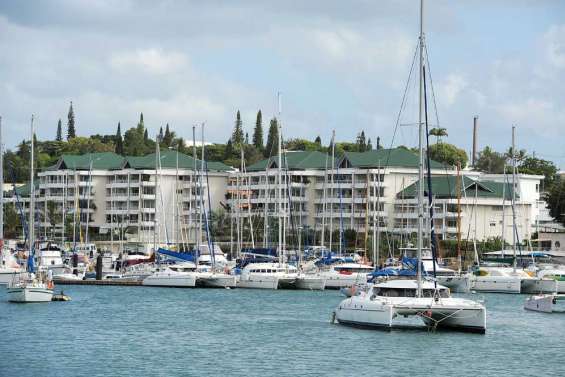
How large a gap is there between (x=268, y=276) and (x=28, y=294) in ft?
89.1

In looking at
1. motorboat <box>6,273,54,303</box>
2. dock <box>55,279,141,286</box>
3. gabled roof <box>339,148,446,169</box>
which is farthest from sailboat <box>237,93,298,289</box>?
gabled roof <box>339,148,446,169</box>

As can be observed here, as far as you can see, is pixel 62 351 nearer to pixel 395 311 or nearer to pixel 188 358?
pixel 188 358

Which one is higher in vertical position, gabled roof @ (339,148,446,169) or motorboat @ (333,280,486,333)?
gabled roof @ (339,148,446,169)

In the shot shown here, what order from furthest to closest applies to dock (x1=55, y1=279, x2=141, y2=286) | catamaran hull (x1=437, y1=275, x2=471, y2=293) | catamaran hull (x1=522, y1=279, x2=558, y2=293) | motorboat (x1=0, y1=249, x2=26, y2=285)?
dock (x1=55, y1=279, x2=141, y2=286)
motorboat (x1=0, y1=249, x2=26, y2=285)
catamaran hull (x1=522, y1=279, x2=558, y2=293)
catamaran hull (x1=437, y1=275, x2=471, y2=293)

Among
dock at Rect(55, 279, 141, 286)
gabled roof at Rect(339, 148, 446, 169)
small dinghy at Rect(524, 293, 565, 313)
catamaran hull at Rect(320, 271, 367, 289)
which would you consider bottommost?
small dinghy at Rect(524, 293, 565, 313)

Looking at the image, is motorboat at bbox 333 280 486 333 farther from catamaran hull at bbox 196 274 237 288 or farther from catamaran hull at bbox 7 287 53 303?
catamaran hull at bbox 196 274 237 288

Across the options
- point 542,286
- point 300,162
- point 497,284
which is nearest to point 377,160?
point 300,162

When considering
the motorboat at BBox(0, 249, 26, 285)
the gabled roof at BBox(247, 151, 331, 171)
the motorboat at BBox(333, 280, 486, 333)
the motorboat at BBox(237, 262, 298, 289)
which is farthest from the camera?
the gabled roof at BBox(247, 151, 331, 171)

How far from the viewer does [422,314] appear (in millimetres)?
62219

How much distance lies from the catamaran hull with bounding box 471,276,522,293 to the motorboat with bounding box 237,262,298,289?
1599 cm

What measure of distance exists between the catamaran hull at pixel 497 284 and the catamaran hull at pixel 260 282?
57.4ft

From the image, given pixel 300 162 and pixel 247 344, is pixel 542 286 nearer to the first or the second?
pixel 247 344

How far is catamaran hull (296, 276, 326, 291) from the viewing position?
351ft

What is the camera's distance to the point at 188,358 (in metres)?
58.1
